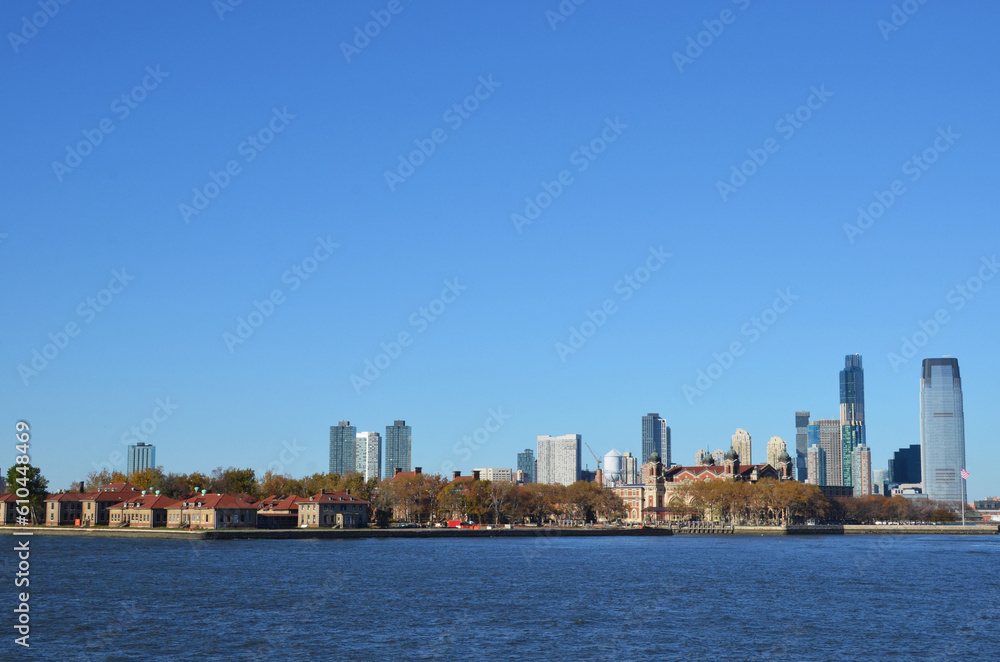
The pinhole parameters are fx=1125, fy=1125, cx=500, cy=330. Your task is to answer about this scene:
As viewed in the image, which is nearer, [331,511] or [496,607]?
[496,607]

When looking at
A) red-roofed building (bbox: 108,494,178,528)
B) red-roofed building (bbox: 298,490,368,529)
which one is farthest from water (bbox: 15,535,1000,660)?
red-roofed building (bbox: 108,494,178,528)

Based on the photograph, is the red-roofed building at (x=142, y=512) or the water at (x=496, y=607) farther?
the red-roofed building at (x=142, y=512)

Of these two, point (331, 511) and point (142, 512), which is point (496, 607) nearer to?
point (331, 511)

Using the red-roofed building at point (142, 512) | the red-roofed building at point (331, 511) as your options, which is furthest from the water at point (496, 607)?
the red-roofed building at point (142, 512)

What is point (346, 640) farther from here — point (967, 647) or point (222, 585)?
point (967, 647)

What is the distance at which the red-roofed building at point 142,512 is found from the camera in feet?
541

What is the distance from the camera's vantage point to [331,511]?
550 ft

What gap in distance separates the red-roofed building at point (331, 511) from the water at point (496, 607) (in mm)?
46731

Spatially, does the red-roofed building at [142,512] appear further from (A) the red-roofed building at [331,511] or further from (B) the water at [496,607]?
(B) the water at [496,607]

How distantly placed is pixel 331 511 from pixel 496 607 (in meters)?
101

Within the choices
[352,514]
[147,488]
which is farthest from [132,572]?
[147,488]

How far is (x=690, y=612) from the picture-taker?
68312mm

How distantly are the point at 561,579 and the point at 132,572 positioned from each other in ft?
113

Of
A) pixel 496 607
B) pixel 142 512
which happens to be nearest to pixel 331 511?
pixel 142 512
